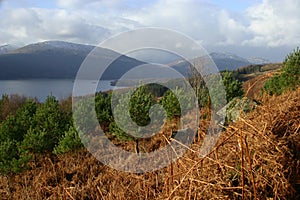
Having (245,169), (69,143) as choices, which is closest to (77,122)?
(69,143)

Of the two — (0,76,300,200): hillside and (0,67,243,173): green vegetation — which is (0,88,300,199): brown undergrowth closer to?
(0,76,300,200): hillside

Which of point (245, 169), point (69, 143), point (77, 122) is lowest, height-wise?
point (69, 143)

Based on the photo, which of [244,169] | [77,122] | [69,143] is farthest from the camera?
[77,122]

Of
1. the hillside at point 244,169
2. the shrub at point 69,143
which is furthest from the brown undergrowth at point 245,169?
the shrub at point 69,143

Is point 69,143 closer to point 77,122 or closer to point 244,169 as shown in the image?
point 77,122

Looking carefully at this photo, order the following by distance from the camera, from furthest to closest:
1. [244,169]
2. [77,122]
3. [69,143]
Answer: [77,122], [69,143], [244,169]

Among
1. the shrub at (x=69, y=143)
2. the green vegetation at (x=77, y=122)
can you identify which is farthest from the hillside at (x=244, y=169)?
the shrub at (x=69, y=143)

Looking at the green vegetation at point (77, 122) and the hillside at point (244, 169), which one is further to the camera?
the green vegetation at point (77, 122)

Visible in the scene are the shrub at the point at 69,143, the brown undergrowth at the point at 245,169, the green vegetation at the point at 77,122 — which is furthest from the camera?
the shrub at the point at 69,143

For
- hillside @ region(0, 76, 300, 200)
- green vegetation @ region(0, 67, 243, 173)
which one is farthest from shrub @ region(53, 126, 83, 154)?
hillside @ region(0, 76, 300, 200)

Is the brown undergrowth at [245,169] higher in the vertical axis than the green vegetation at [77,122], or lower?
higher

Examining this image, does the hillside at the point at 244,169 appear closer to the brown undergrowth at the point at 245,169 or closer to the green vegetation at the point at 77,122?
the brown undergrowth at the point at 245,169

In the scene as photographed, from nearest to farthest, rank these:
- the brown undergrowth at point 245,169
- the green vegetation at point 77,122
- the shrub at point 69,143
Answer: the brown undergrowth at point 245,169, the green vegetation at point 77,122, the shrub at point 69,143

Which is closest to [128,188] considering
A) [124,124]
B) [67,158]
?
[124,124]
